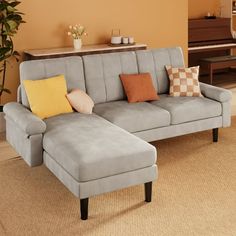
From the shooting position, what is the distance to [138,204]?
3.53m

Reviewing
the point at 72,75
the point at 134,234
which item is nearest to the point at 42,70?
the point at 72,75

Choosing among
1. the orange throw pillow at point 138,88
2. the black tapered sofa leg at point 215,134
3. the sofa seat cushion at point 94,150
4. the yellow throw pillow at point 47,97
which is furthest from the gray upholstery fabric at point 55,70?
the black tapered sofa leg at point 215,134

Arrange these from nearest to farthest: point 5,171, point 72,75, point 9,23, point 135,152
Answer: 1. point 135,152
2. point 5,171
3. point 72,75
4. point 9,23

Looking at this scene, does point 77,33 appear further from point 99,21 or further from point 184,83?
point 184,83

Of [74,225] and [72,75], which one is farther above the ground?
[72,75]

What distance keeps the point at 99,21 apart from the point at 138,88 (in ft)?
5.46

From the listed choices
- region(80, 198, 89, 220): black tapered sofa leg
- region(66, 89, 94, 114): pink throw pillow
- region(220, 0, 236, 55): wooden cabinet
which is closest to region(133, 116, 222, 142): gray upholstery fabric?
region(66, 89, 94, 114): pink throw pillow

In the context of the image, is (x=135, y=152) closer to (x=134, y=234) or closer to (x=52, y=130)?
(x=134, y=234)

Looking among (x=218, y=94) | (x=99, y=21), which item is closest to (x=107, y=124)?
(x=218, y=94)

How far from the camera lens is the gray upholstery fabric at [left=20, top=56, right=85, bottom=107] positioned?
4375mm

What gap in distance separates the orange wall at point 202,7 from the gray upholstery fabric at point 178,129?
3587 millimetres

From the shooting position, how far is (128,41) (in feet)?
19.4

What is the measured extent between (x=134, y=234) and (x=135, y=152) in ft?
1.90

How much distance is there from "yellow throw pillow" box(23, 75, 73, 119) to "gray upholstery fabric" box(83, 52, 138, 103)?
0.39 meters
